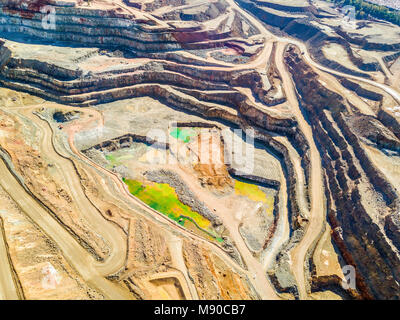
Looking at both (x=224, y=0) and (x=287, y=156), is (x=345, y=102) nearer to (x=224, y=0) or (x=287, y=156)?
(x=287, y=156)

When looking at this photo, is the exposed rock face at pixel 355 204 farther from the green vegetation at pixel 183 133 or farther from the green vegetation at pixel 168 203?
the green vegetation at pixel 183 133

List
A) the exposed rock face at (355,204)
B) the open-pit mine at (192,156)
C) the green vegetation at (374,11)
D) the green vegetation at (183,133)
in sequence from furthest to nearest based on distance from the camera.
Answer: the green vegetation at (374,11), the green vegetation at (183,133), the exposed rock face at (355,204), the open-pit mine at (192,156)

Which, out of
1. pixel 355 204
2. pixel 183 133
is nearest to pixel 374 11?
pixel 183 133

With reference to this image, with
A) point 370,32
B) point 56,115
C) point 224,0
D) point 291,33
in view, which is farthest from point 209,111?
point 224,0

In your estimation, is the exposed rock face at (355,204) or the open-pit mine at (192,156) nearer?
the open-pit mine at (192,156)

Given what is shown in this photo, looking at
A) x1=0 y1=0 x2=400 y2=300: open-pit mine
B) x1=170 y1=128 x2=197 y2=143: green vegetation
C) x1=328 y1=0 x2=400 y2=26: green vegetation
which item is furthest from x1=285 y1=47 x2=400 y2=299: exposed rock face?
x1=328 y1=0 x2=400 y2=26: green vegetation

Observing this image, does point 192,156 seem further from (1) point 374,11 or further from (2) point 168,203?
(1) point 374,11

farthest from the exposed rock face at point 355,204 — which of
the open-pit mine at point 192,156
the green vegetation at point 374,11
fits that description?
the green vegetation at point 374,11
